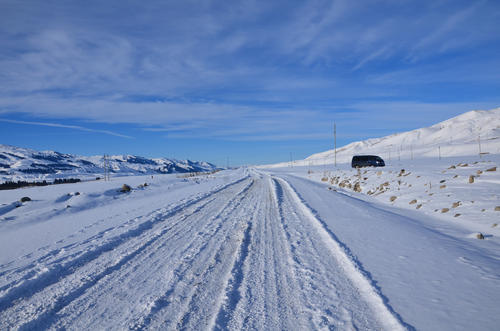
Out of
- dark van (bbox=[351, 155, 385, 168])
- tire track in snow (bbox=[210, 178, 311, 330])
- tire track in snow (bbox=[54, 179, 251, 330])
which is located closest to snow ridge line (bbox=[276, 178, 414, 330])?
tire track in snow (bbox=[210, 178, 311, 330])

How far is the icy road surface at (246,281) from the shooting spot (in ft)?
9.46

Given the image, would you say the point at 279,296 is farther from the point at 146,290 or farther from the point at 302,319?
the point at 146,290

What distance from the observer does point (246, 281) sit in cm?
379

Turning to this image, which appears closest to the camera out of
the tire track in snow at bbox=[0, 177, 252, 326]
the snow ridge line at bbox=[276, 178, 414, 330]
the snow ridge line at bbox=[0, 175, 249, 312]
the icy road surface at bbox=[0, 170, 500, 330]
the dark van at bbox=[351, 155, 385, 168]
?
the snow ridge line at bbox=[276, 178, 414, 330]

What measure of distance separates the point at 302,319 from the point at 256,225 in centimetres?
432

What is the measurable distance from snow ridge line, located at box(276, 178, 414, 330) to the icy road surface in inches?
0.7

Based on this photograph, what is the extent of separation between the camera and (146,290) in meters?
3.54

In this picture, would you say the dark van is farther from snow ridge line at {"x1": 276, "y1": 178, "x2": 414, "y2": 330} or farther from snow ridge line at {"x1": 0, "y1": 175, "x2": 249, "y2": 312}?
snow ridge line at {"x1": 0, "y1": 175, "x2": 249, "y2": 312}

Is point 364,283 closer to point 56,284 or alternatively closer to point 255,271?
point 255,271

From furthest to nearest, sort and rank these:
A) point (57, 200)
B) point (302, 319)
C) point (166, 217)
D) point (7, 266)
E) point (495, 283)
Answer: point (57, 200) → point (166, 217) → point (7, 266) → point (495, 283) → point (302, 319)

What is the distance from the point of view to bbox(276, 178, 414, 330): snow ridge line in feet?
9.12

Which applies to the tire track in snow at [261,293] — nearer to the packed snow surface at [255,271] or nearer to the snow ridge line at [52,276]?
the packed snow surface at [255,271]

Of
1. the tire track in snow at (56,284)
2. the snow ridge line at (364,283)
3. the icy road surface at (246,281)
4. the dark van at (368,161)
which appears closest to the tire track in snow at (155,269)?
the icy road surface at (246,281)

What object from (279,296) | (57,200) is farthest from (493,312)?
(57,200)
